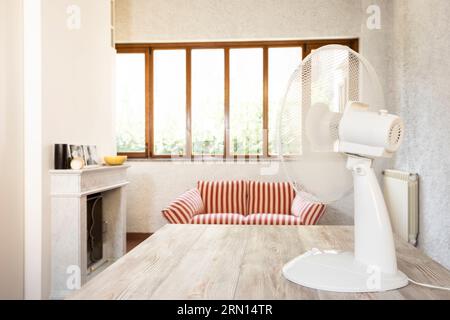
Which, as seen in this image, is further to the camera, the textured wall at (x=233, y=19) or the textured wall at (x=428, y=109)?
the textured wall at (x=233, y=19)

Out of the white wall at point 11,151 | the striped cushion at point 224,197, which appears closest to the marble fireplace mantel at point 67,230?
the white wall at point 11,151

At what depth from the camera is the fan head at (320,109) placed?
101cm

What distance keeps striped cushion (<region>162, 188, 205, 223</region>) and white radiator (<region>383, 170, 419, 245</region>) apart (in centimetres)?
194

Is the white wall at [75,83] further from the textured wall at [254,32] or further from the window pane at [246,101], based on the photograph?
the window pane at [246,101]

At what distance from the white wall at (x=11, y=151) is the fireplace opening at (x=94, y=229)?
755mm

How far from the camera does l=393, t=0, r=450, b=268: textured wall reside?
3.22 m

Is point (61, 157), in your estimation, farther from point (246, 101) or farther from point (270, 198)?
point (246, 101)

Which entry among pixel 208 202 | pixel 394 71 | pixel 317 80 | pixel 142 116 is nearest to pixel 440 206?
pixel 394 71

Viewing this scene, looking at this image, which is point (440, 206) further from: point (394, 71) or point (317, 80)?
point (317, 80)

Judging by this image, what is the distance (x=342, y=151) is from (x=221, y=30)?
4295 mm

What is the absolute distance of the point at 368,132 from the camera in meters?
0.91

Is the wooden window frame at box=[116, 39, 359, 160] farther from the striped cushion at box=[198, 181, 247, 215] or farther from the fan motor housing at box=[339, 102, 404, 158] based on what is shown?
the fan motor housing at box=[339, 102, 404, 158]
